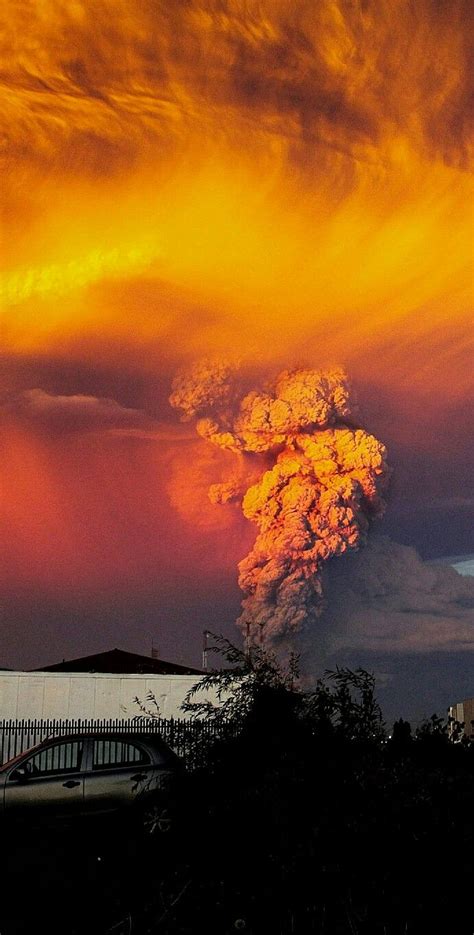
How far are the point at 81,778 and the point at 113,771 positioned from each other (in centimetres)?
51

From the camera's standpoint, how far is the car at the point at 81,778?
17.7 metres

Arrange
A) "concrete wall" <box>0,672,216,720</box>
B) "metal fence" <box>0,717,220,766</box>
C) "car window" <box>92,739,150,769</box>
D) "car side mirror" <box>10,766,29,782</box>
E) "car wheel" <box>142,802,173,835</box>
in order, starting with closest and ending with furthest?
"car wheel" <box>142,802,173,835</box> < "car side mirror" <box>10,766,29,782</box> < "car window" <box>92,739,150,769</box> < "metal fence" <box>0,717,220,766</box> < "concrete wall" <box>0,672,216,720</box>

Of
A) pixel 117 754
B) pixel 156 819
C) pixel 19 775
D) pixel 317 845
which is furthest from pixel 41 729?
pixel 317 845

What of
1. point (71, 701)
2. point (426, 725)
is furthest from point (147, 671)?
point (426, 725)

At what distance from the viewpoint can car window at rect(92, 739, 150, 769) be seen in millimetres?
18109

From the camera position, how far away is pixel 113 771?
18062 millimetres

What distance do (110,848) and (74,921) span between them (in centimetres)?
101

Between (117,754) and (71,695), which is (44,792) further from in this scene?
(71,695)

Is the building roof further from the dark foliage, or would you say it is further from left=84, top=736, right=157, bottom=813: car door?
the dark foliage

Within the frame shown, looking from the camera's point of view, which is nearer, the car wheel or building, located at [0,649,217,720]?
the car wheel

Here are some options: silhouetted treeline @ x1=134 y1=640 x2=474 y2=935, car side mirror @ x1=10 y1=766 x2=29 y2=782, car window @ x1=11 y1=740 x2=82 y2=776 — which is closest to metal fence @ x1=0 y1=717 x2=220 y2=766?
car window @ x1=11 y1=740 x2=82 y2=776

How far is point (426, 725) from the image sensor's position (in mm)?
10797

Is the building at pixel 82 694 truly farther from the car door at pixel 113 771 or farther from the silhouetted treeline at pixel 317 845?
the silhouetted treeline at pixel 317 845

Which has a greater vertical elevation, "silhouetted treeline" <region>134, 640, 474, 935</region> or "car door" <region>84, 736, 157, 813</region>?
"car door" <region>84, 736, 157, 813</region>
